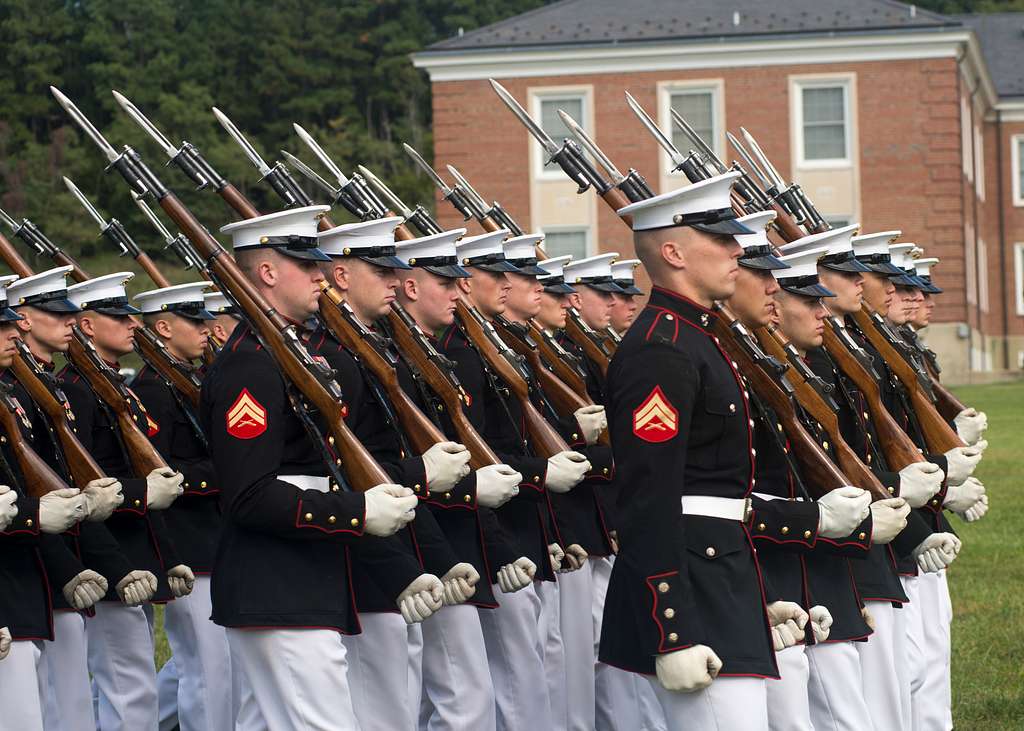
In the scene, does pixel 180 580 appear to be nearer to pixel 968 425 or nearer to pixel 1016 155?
pixel 968 425

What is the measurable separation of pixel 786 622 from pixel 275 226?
7.18 feet

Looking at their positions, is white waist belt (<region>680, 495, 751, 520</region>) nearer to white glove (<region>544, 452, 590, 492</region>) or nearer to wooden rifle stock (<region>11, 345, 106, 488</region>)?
white glove (<region>544, 452, 590, 492</region>)

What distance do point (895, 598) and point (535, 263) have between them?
2.93 m

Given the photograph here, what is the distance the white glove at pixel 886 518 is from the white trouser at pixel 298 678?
1858 millimetres

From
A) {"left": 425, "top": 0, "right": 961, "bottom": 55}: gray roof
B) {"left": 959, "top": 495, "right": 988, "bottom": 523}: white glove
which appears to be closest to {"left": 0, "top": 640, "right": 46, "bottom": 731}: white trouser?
{"left": 959, "top": 495, "right": 988, "bottom": 523}: white glove

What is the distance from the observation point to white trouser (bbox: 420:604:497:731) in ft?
22.1

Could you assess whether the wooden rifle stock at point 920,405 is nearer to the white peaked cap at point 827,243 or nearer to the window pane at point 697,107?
the white peaked cap at point 827,243

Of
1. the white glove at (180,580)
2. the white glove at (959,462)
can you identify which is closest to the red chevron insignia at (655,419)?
the white glove at (959,462)

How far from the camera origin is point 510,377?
299 inches

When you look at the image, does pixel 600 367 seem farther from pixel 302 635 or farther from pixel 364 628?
pixel 302 635

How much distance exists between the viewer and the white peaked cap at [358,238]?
661 centimetres

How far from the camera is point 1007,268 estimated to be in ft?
149

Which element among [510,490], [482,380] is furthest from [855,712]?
[482,380]

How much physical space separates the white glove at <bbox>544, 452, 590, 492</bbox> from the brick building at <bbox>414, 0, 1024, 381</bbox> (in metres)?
28.2
